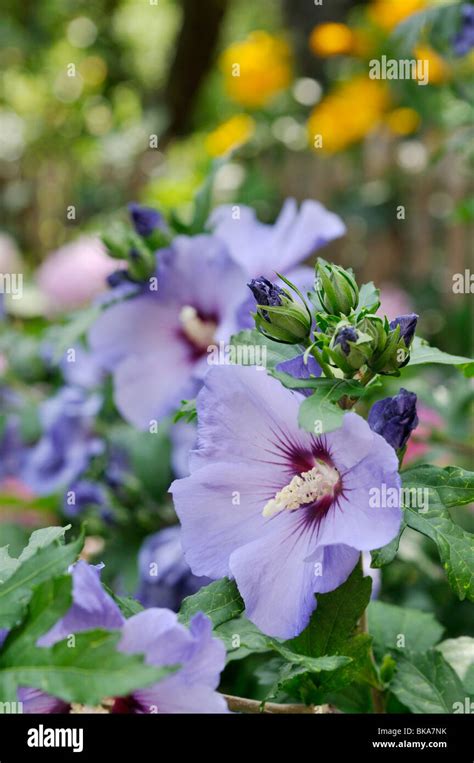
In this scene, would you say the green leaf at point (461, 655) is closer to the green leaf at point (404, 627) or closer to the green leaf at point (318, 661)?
the green leaf at point (404, 627)

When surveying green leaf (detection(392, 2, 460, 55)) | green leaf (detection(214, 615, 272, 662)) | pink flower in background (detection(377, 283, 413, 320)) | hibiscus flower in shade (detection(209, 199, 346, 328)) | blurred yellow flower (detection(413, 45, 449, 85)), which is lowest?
green leaf (detection(214, 615, 272, 662))

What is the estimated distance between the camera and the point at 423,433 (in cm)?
129

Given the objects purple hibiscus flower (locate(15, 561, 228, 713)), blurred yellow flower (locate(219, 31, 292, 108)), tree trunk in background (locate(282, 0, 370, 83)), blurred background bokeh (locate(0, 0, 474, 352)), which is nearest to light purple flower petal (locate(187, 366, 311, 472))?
purple hibiscus flower (locate(15, 561, 228, 713))

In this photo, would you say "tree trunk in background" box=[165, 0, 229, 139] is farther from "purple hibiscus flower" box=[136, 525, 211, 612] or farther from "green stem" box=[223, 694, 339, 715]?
"green stem" box=[223, 694, 339, 715]

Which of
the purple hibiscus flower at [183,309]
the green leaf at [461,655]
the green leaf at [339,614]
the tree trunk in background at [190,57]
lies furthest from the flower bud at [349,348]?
the tree trunk in background at [190,57]

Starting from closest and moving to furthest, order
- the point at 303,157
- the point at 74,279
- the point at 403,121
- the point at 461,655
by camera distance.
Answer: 1. the point at 461,655
2. the point at 74,279
3. the point at 403,121
4. the point at 303,157

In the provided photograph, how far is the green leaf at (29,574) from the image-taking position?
46 centimetres

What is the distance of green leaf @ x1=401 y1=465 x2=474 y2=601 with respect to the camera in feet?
1.67

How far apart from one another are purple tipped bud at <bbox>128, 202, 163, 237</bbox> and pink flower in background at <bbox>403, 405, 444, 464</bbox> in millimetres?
396

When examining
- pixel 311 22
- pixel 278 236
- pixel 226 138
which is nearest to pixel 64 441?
pixel 278 236

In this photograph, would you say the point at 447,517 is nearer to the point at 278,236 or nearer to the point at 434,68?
the point at 278,236

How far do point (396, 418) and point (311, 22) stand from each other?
275 centimetres

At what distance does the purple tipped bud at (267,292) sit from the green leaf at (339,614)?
15cm
